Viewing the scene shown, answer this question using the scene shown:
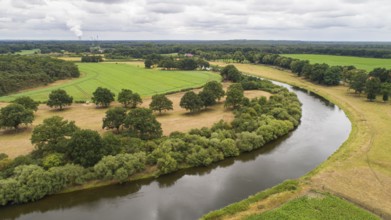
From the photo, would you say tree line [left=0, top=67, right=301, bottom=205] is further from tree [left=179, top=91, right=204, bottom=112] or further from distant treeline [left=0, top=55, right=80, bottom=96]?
distant treeline [left=0, top=55, right=80, bottom=96]

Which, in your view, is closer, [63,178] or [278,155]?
[63,178]

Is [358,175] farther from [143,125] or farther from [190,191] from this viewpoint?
[143,125]

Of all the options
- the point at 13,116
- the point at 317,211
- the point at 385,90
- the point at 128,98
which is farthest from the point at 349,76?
the point at 13,116

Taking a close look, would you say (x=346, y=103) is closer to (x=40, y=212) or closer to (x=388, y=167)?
(x=388, y=167)

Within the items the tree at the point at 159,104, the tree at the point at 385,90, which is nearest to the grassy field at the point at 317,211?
the tree at the point at 159,104

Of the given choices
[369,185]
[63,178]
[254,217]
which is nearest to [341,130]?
[369,185]

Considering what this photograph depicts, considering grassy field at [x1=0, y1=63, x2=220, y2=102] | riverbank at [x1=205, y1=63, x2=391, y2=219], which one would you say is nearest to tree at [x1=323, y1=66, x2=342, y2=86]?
riverbank at [x1=205, y1=63, x2=391, y2=219]
